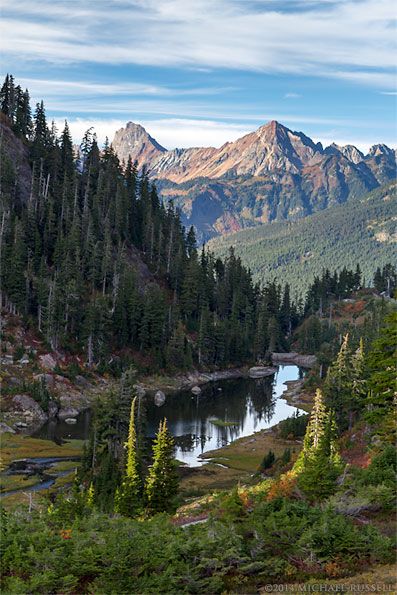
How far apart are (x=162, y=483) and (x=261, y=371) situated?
110 metres

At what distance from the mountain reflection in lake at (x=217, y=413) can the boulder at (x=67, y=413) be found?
11888 millimetres

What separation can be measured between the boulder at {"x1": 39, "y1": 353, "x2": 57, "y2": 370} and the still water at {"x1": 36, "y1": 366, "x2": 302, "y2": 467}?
41.2 ft

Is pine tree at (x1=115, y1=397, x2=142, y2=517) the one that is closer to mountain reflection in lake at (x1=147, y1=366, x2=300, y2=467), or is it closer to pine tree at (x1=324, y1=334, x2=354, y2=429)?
mountain reflection in lake at (x1=147, y1=366, x2=300, y2=467)

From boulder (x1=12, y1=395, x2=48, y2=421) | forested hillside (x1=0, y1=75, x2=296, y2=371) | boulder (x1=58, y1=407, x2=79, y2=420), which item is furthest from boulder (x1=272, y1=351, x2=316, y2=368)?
boulder (x1=12, y1=395, x2=48, y2=421)

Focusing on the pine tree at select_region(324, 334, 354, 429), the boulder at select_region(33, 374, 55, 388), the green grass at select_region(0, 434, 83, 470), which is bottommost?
the green grass at select_region(0, 434, 83, 470)

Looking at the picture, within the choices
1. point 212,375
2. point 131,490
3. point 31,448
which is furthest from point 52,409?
point 131,490

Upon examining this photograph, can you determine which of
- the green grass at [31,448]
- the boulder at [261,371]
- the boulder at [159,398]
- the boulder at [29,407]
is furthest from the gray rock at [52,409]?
the boulder at [261,371]

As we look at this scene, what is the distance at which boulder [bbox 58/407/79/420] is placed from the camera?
97925 mm

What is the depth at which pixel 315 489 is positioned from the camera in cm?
3077

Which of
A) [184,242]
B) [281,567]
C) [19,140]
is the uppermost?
[19,140]

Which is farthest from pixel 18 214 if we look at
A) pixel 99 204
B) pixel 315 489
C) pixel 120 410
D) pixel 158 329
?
pixel 315 489

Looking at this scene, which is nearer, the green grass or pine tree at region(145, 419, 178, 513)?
pine tree at region(145, 419, 178, 513)

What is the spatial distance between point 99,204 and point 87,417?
222 ft

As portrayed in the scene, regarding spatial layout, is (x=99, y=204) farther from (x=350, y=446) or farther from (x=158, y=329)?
(x=350, y=446)
